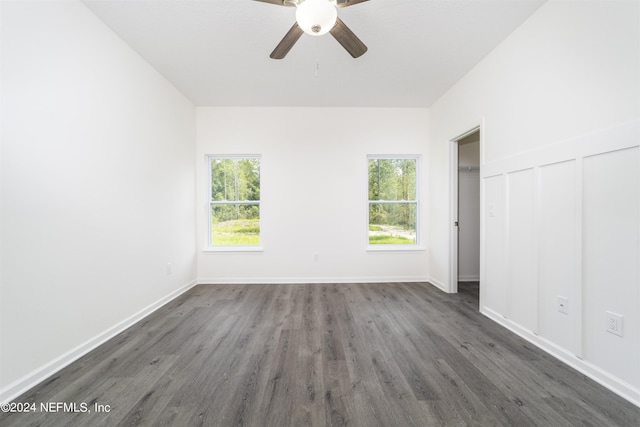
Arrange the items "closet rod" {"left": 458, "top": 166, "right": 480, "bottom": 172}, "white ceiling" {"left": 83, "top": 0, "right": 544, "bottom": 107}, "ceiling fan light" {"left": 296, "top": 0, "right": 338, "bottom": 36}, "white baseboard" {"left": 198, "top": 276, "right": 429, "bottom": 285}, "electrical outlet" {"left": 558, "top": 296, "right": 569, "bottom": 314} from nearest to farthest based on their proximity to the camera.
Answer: "ceiling fan light" {"left": 296, "top": 0, "right": 338, "bottom": 36}, "electrical outlet" {"left": 558, "top": 296, "right": 569, "bottom": 314}, "white ceiling" {"left": 83, "top": 0, "right": 544, "bottom": 107}, "white baseboard" {"left": 198, "top": 276, "right": 429, "bottom": 285}, "closet rod" {"left": 458, "top": 166, "right": 480, "bottom": 172}

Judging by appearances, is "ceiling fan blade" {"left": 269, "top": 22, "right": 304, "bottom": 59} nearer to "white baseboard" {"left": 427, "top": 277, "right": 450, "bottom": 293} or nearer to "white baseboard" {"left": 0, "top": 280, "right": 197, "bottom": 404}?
"white baseboard" {"left": 0, "top": 280, "right": 197, "bottom": 404}

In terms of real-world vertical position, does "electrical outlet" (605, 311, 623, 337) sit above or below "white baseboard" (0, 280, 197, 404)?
above

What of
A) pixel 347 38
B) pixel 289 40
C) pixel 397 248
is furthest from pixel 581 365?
pixel 289 40

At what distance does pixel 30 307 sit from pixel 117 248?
741 millimetres

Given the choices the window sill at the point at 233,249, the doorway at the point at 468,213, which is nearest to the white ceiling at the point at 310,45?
the doorway at the point at 468,213

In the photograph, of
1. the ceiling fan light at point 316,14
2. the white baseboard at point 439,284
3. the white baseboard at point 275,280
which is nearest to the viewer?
the ceiling fan light at point 316,14

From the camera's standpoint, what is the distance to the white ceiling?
1967mm

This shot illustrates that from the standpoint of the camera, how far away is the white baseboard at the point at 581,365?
1408 mm

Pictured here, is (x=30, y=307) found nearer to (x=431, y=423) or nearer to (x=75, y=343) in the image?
(x=75, y=343)

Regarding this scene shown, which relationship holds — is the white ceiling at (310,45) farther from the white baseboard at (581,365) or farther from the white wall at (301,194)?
the white baseboard at (581,365)

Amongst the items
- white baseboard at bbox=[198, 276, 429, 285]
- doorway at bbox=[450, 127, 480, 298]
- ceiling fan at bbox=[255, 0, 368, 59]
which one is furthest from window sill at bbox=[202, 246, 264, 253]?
doorway at bbox=[450, 127, 480, 298]

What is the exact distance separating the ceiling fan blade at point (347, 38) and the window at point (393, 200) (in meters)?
2.11

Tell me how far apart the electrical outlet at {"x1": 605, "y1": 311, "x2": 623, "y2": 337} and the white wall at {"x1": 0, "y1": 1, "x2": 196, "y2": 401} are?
147 inches

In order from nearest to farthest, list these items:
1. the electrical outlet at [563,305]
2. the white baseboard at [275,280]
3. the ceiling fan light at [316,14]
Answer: the ceiling fan light at [316,14] → the electrical outlet at [563,305] → the white baseboard at [275,280]
